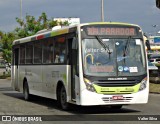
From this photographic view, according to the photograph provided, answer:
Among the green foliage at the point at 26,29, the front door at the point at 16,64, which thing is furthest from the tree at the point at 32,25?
the front door at the point at 16,64

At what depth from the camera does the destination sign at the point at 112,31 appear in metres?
13.6

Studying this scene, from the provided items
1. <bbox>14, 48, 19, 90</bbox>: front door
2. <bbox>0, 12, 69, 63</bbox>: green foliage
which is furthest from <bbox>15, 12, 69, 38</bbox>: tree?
<bbox>14, 48, 19, 90</bbox>: front door

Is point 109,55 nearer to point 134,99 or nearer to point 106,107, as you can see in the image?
point 134,99

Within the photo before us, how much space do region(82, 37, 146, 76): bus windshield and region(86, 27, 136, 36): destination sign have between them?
20cm

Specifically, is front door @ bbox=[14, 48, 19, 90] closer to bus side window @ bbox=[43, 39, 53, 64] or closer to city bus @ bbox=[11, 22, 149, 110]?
bus side window @ bbox=[43, 39, 53, 64]

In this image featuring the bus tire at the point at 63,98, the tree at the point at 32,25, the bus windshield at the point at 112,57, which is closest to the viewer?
the bus windshield at the point at 112,57

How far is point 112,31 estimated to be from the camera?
13727 mm

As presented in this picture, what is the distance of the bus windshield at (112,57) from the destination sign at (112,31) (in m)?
0.20

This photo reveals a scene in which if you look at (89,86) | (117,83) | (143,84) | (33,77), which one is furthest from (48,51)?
(143,84)

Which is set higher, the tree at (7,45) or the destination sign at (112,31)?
the tree at (7,45)

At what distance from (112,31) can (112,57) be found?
3.04 ft

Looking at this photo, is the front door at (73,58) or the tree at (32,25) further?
the tree at (32,25)

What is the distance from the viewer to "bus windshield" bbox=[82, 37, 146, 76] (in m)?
13.2

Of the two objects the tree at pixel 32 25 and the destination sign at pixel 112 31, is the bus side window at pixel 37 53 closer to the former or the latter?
the destination sign at pixel 112 31
